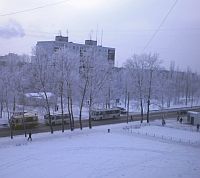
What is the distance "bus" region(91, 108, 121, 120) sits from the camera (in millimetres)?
55219

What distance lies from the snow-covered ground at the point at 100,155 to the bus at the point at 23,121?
5678 millimetres

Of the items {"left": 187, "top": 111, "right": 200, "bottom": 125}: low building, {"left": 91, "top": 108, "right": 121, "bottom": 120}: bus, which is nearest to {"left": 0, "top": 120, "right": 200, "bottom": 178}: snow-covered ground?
{"left": 187, "top": 111, "right": 200, "bottom": 125}: low building

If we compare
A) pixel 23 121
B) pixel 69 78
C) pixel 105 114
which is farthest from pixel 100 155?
pixel 105 114

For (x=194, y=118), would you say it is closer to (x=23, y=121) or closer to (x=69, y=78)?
(x=69, y=78)

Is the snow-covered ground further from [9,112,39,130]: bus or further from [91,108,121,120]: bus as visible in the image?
[91,108,121,120]: bus

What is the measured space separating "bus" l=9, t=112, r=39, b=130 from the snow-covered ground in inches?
224

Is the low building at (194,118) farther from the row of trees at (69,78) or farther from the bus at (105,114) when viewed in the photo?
the bus at (105,114)

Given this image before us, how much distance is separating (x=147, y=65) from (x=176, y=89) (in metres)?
46.7

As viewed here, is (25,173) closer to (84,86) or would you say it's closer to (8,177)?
(8,177)

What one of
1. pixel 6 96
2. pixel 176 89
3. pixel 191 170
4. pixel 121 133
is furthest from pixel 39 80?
pixel 176 89

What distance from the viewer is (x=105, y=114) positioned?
56.1m

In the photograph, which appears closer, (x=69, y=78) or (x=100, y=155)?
(x=100, y=155)

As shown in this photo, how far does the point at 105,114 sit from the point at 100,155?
26.5 m

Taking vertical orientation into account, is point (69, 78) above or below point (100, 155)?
above
